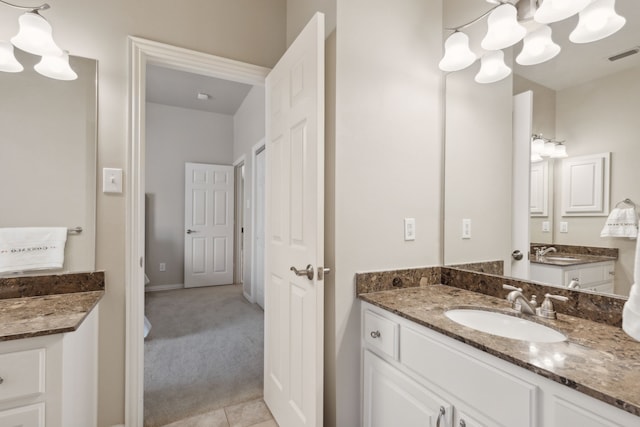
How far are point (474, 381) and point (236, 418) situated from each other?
1.52 metres

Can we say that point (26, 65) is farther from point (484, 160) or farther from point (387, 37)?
point (484, 160)

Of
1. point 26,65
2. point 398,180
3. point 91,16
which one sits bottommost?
point 398,180

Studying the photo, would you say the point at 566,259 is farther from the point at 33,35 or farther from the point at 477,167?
the point at 33,35

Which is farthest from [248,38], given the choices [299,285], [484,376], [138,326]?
[484,376]

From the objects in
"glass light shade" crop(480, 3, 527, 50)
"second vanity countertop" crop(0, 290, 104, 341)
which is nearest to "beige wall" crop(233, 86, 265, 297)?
"second vanity countertop" crop(0, 290, 104, 341)

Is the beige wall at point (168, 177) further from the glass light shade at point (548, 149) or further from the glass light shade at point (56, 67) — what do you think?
the glass light shade at point (548, 149)

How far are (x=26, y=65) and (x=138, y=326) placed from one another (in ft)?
4.73

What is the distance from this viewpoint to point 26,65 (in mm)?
1522

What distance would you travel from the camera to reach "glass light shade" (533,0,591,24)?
1.11 m

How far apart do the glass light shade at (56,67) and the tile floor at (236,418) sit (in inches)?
76.9

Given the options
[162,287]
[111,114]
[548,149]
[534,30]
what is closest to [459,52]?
[534,30]

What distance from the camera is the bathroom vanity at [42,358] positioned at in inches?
40.3

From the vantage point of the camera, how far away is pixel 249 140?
14.8 ft

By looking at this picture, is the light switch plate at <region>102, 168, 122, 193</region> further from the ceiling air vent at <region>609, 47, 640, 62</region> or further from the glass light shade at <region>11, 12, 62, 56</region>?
the ceiling air vent at <region>609, 47, 640, 62</region>
